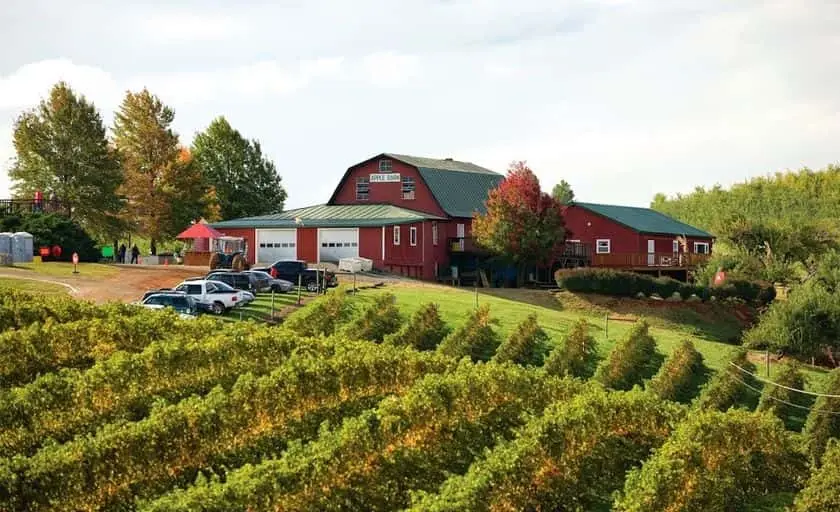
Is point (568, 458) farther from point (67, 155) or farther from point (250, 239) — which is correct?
point (67, 155)

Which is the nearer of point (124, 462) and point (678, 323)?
point (124, 462)

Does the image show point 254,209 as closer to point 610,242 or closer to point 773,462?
point 610,242

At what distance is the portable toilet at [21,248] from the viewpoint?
167 feet

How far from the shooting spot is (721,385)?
30734mm

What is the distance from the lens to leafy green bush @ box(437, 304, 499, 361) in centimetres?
3200

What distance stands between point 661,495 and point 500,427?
4.69 metres

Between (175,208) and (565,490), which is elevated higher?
(175,208)

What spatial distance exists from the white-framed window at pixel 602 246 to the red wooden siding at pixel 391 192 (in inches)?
386

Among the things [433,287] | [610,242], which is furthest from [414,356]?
[610,242]

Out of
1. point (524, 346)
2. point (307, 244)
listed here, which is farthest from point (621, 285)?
point (307, 244)

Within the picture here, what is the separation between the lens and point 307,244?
54750 mm

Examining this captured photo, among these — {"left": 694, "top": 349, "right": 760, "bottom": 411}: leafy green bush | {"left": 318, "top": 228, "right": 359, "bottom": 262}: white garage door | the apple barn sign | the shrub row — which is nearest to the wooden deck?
the shrub row

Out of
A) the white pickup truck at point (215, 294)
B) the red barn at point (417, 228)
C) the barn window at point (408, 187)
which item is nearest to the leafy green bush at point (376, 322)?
the white pickup truck at point (215, 294)

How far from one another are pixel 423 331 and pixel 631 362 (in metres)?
6.94
